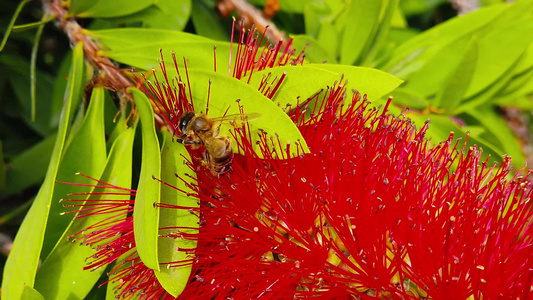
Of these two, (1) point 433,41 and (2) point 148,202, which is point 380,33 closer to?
(1) point 433,41

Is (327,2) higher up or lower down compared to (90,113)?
higher up

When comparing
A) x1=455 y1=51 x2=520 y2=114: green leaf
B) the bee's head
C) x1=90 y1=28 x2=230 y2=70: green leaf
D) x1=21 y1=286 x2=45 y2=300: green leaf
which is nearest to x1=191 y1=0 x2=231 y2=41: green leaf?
x1=90 y1=28 x2=230 y2=70: green leaf

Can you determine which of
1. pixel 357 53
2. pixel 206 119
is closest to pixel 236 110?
pixel 206 119

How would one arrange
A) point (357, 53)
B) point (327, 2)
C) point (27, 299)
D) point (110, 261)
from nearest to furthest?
point (27, 299)
point (110, 261)
point (357, 53)
point (327, 2)

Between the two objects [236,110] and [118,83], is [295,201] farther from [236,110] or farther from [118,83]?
[118,83]

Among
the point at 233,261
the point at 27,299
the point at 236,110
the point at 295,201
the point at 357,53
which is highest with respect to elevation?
the point at 357,53

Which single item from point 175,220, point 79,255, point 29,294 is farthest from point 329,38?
point 29,294

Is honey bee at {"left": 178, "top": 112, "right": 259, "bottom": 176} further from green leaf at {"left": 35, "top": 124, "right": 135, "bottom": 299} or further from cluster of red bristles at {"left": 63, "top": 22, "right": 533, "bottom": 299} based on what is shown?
green leaf at {"left": 35, "top": 124, "right": 135, "bottom": 299}

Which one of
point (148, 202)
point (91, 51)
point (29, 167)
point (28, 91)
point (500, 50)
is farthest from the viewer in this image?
point (28, 91)
